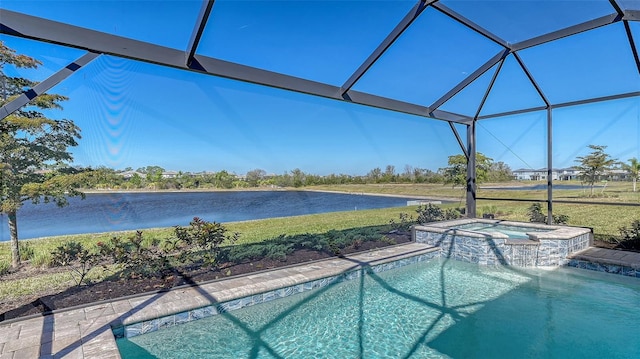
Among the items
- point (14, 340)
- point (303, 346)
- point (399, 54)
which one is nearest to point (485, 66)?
point (399, 54)

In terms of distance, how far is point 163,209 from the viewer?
24.4 feet

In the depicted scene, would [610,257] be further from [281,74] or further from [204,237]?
[204,237]

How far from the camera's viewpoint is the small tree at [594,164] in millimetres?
8195

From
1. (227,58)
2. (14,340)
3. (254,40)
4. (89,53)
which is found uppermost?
(254,40)

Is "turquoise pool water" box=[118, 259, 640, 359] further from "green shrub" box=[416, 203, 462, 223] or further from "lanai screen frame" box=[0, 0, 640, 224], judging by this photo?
"green shrub" box=[416, 203, 462, 223]

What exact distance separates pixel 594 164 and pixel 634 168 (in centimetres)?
89

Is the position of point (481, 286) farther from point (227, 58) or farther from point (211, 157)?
point (211, 157)

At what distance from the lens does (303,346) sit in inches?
139

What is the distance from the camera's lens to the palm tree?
754 centimetres

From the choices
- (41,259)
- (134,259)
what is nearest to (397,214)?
(134,259)

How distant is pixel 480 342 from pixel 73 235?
666 centimetres

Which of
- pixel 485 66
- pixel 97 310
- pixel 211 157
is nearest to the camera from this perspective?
pixel 97 310

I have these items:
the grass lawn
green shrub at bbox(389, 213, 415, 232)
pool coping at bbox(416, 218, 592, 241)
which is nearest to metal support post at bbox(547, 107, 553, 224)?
pool coping at bbox(416, 218, 592, 241)

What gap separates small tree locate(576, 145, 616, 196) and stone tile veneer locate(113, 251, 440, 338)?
630 centimetres
